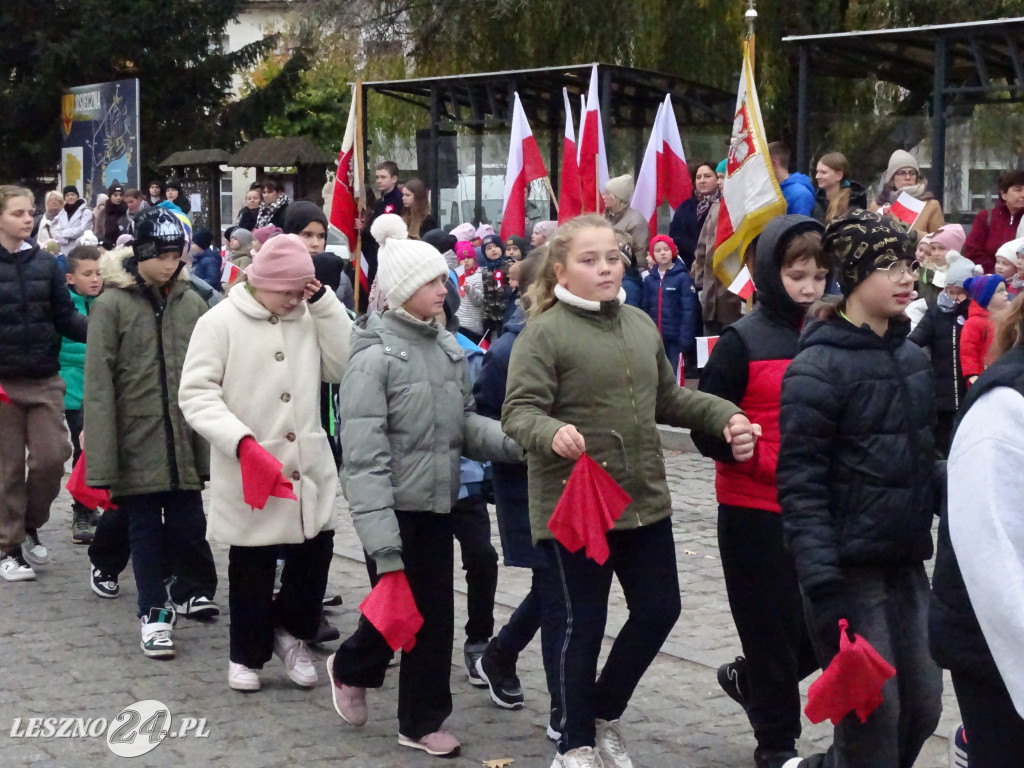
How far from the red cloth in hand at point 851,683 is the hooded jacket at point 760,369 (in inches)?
36.0

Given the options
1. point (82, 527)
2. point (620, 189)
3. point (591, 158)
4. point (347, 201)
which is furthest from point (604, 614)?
point (347, 201)

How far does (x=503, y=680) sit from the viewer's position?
553cm

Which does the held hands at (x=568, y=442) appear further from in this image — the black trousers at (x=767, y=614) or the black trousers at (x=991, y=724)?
the black trousers at (x=991, y=724)

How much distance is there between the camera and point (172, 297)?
21.0 feet

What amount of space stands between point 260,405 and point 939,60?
26.6 feet

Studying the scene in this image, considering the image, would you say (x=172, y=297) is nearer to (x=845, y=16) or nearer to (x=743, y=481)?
(x=743, y=481)

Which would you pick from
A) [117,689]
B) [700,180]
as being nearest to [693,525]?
[117,689]

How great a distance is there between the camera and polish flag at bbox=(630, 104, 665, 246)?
1278 cm

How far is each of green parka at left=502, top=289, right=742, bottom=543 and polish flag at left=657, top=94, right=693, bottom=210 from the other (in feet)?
28.0

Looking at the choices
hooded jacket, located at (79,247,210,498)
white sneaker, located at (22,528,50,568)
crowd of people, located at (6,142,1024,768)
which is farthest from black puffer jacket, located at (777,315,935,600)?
white sneaker, located at (22,528,50,568)

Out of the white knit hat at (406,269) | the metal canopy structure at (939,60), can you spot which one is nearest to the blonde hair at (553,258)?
the white knit hat at (406,269)

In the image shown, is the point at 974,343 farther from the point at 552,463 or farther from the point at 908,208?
the point at 552,463

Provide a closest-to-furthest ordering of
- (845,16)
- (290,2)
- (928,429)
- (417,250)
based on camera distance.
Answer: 1. (928,429)
2. (417,250)
3. (845,16)
4. (290,2)

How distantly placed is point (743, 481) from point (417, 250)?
1350 mm
